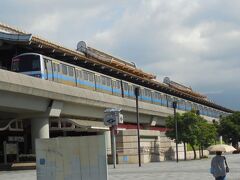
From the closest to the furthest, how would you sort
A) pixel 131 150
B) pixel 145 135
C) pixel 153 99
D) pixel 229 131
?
pixel 131 150 → pixel 145 135 → pixel 153 99 → pixel 229 131

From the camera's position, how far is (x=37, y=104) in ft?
135

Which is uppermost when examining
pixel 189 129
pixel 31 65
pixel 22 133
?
pixel 31 65

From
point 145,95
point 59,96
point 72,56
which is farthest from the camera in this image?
point 145,95

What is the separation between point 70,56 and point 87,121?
6.56 m

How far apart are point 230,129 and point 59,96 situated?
5369 centimetres

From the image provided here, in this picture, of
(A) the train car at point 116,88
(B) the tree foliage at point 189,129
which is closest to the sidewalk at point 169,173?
(B) the tree foliage at point 189,129

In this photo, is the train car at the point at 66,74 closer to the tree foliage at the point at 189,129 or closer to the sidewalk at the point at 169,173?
the tree foliage at the point at 189,129

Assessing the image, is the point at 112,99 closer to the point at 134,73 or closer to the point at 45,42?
the point at 45,42

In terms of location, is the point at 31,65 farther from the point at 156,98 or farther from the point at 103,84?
the point at 156,98

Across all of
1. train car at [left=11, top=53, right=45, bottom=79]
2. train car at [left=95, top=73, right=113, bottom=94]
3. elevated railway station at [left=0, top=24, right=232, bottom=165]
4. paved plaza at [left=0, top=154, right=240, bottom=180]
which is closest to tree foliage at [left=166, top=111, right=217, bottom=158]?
elevated railway station at [left=0, top=24, right=232, bottom=165]

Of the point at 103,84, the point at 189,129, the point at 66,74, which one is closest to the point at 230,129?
the point at 189,129

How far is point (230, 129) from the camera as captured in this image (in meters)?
90.2

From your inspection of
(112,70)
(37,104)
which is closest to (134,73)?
(112,70)

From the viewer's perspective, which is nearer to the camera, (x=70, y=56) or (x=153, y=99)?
(x=70, y=56)
